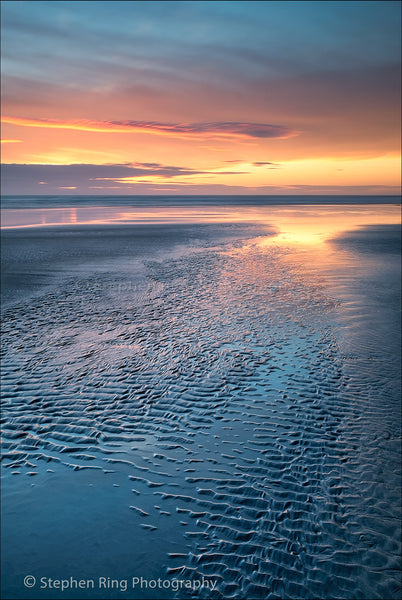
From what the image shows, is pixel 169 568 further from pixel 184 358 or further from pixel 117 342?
pixel 117 342

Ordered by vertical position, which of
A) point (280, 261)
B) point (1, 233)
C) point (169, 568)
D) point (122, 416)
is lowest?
point (169, 568)

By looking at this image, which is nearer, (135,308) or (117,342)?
(117,342)

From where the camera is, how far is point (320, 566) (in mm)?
3936

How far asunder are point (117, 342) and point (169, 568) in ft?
19.1

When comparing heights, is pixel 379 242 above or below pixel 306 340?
above

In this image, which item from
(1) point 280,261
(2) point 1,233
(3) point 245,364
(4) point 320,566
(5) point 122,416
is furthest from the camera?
(2) point 1,233

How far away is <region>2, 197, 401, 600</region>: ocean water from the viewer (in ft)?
13.1

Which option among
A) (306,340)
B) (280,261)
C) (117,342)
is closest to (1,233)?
(280,261)

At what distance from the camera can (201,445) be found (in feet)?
19.1

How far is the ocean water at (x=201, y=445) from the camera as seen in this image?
13.1 ft

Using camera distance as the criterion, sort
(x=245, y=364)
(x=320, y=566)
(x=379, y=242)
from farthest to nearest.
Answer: (x=379, y=242) → (x=245, y=364) → (x=320, y=566)

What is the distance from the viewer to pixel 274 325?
34.2 ft

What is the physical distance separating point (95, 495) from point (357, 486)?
3.05 m

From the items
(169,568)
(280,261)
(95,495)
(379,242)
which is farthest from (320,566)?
(379,242)
